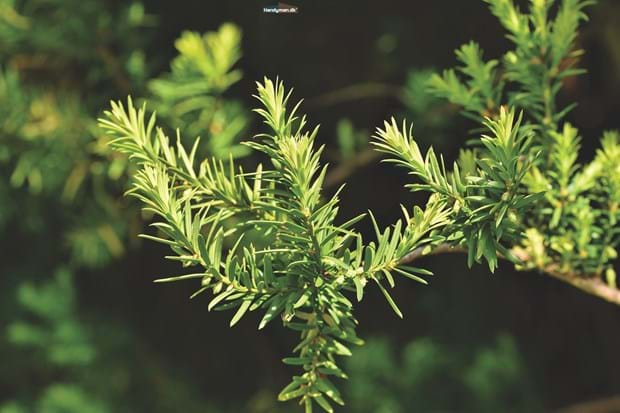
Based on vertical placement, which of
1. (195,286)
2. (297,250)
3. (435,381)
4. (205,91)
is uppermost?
(205,91)

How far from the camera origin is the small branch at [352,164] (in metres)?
0.92

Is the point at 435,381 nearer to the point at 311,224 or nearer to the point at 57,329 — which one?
the point at 57,329

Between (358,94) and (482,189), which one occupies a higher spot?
(358,94)

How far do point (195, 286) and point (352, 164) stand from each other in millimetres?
346

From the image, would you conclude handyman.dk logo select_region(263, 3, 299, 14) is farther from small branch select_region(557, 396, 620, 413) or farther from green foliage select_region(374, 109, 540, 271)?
small branch select_region(557, 396, 620, 413)

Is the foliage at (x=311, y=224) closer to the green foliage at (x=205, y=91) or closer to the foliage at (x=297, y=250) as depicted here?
the foliage at (x=297, y=250)

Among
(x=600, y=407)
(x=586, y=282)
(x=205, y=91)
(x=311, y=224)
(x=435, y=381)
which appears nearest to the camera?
(x=311, y=224)

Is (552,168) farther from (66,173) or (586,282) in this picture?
(66,173)

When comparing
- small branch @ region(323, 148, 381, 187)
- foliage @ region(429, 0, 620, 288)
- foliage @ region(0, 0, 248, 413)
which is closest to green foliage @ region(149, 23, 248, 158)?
foliage @ region(0, 0, 248, 413)

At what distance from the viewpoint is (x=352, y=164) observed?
3.01 feet

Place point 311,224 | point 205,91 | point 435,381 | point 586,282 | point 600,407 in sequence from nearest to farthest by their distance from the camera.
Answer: point 311,224 → point 586,282 → point 205,91 → point 600,407 → point 435,381

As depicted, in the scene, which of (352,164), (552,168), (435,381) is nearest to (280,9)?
(552,168)

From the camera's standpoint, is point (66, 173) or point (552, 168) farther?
point (66, 173)

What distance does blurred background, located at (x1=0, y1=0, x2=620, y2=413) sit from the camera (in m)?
0.90
